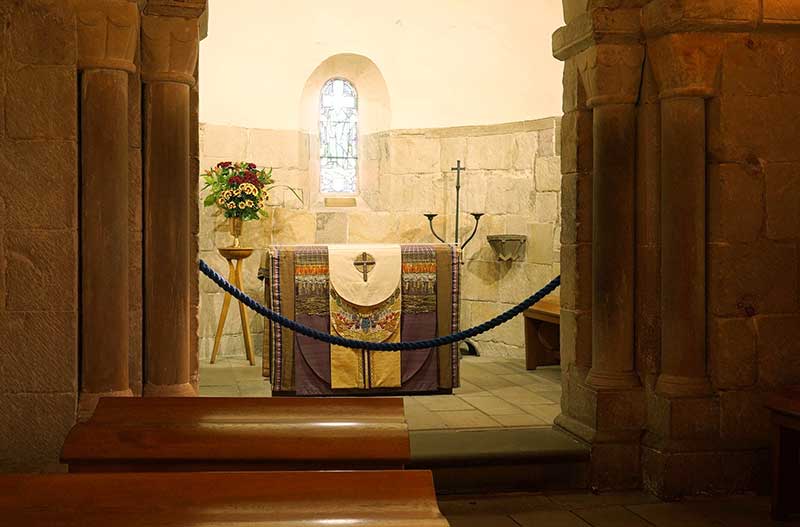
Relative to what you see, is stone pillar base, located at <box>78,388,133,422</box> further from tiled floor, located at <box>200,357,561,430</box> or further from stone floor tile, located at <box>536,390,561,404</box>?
stone floor tile, located at <box>536,390,561,404</box>

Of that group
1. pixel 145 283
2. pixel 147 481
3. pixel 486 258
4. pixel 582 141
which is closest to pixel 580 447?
pixel 582 141

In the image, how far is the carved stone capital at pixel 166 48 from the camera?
361 centimetres

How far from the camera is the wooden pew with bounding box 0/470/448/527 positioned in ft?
4.98

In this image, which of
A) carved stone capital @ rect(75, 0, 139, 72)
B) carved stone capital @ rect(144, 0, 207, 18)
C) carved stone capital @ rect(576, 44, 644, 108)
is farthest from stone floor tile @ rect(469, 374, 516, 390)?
carved stone capital @ rect(75, 0, 139, 72)

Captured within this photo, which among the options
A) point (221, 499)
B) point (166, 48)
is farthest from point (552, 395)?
point (221, 499)

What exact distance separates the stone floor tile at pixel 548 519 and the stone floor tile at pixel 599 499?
0.11 m

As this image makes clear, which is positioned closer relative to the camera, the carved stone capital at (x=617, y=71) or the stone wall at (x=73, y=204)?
the stone wall at (x=73, y=204)

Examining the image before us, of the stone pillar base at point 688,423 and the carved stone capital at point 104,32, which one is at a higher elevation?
the carved stone capital at point 104,32

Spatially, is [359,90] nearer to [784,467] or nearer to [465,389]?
[465,389]

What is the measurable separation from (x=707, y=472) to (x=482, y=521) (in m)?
0.99

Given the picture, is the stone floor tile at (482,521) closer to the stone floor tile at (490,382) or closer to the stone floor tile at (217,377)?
the stone floor tile at (490,382)

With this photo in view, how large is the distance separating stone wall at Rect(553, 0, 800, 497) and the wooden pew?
2.35 metres

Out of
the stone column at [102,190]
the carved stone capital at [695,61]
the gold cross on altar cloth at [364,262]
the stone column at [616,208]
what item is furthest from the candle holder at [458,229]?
the stone column at [102,190]

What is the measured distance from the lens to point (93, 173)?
330 centimetres
